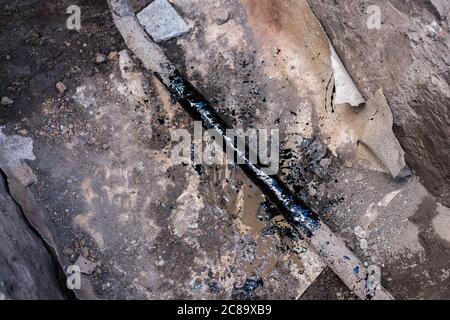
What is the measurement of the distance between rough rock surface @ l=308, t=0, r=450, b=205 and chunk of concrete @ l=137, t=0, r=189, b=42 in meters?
1.26

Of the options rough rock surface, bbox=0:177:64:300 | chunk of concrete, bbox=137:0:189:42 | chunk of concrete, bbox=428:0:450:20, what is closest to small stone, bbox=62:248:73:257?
rough rock surface, bbox=0:177:64:300

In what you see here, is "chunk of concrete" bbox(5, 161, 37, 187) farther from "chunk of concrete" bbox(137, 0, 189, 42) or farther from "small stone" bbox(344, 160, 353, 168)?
"small stone" bbox(344, 160, 353, 168)

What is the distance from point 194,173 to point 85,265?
1.16 meters

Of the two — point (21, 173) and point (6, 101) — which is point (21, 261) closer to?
point (21, 173)

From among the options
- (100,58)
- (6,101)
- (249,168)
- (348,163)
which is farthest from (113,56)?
(348,163)

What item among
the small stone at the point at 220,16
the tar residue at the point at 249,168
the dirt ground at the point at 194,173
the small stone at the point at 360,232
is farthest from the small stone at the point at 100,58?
the small stone at the point at 360,232

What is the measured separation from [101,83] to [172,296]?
1.97 meters

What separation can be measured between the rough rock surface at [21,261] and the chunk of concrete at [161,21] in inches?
72.1

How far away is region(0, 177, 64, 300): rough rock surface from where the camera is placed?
354cm

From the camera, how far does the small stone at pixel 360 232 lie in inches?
173

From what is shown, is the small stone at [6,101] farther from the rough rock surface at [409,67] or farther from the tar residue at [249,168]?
the rough rock surface at [409,67]

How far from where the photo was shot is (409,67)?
4012 millimetres

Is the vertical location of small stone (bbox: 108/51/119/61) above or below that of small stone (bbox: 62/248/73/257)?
above

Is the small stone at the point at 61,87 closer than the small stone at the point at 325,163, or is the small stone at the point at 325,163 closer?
the small stone at the point at 325,163
